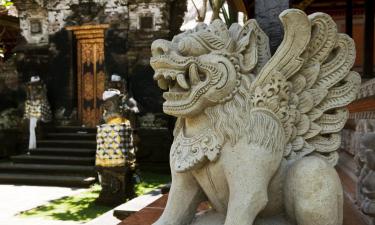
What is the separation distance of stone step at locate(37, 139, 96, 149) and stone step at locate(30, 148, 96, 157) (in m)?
0.19

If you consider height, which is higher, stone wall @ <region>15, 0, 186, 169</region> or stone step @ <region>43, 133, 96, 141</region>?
stone wall @ <region>15, 0, 186, 169</region>

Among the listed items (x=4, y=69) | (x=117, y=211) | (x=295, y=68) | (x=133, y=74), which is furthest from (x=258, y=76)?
(x=4, y=69)

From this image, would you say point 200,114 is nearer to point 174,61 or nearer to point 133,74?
point 174,61

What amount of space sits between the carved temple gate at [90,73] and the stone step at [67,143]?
106 cm

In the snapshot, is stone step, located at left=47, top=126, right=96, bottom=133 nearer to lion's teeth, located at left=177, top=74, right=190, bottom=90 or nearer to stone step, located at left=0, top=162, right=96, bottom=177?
stone step, located at left=0, top=162, right=96, bottom=177

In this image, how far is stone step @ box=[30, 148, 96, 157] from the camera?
29.6ft

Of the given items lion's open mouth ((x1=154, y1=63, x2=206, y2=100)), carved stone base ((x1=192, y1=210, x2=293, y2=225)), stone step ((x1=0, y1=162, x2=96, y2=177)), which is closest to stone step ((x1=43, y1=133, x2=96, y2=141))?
stone step ((x1=0, y1=162, x2=96, y2=177))

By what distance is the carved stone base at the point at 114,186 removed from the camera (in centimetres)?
644

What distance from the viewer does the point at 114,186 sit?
21.3 feet

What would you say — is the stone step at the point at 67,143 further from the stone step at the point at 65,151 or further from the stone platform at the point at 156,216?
the stone platform at the point at 156,216

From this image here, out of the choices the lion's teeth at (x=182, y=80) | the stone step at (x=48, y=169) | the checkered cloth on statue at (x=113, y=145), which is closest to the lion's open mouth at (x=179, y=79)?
the lion's teeth at (x=182, y=80)

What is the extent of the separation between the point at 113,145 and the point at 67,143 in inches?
140

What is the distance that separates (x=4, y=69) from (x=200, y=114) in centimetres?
1086

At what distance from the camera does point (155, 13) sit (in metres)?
9.88
